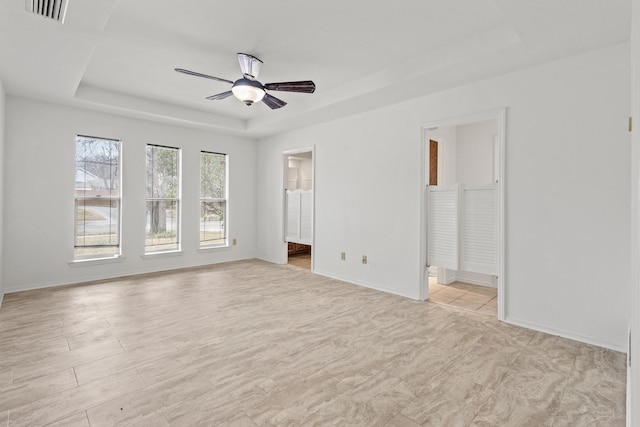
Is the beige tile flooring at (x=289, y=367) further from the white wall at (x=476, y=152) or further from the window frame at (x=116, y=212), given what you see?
the white wall at (x=476, y=152)

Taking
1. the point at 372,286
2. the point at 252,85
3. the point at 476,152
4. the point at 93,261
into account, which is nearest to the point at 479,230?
the point at 372,286

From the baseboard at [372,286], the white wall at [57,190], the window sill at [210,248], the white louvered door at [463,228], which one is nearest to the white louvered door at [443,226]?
the white louvered door at [463,228]

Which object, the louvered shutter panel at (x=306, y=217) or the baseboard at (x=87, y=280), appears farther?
the louvered shutter panel at (x=306, y=217)

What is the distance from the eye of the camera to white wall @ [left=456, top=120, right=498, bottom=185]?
5195 millimetres

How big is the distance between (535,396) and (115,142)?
6.24 meters

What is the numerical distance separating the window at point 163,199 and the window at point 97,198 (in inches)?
19.6

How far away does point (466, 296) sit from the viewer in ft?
14.6

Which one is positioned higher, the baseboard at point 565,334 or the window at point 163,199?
the window at point 163,199

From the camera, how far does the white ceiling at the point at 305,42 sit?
254 centimetres

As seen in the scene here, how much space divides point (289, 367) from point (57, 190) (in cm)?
455

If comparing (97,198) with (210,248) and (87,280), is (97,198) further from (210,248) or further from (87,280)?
(210,248)

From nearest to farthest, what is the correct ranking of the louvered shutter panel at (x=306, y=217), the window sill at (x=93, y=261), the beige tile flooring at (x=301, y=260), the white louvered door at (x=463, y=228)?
the white louvered door at (x=463, y=228) → the window sill at (x=93, y=261) → the louvered shutter panel at (x=306, y=217) → the beige tile flooring at (x=301, y=260)

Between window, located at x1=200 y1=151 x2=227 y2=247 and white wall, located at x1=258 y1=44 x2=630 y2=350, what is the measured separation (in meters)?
3.65

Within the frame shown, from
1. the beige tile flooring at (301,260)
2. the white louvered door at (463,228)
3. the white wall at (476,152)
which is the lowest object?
the beige tile flooring at (301,260)
